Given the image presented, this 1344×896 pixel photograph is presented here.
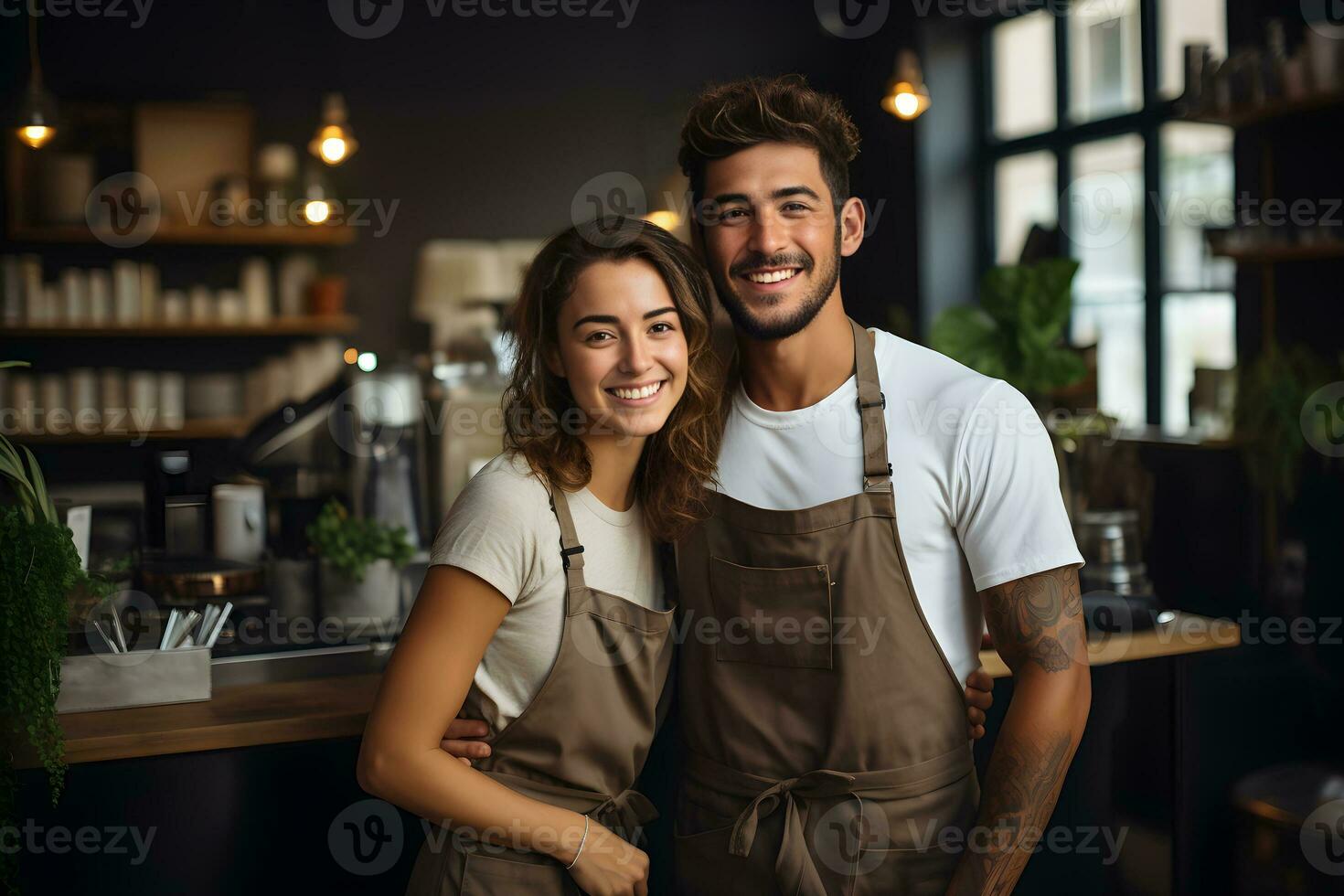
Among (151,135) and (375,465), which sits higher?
(151,135)

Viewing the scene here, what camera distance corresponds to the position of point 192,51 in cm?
554

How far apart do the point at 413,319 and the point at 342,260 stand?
1.38ft

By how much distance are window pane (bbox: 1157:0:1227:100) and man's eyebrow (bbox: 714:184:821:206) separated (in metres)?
3.54

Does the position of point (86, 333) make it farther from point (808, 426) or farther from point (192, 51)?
point (808, 426)

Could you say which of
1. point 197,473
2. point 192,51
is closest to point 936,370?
point 197,473

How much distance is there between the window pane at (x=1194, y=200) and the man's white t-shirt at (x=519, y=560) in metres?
3.56

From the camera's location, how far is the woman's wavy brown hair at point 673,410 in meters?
1.66

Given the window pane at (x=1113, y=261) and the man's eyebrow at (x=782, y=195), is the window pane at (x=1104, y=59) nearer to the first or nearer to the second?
the window pane at (x=1113, y=261)

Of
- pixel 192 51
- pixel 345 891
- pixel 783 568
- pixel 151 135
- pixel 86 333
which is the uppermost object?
pixel 192 51

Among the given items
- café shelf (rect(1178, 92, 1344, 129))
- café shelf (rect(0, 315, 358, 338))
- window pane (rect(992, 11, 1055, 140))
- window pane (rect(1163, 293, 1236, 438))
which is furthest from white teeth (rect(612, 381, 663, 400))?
window pane (rect(992, 11, 1055, 140))

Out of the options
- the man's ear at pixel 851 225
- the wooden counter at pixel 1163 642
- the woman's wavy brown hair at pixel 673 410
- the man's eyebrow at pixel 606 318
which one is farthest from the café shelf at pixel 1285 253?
the man's eyebrow at pixel 606 318

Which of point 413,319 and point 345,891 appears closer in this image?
point 345,891

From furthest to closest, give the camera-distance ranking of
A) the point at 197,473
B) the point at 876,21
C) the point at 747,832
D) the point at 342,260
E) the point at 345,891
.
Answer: the point at 876,21 < the point at 342,260 < the point at 197,473 < the point at 345,891 < the point at 747,832

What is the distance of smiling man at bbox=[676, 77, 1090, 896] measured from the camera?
5.43 feet
